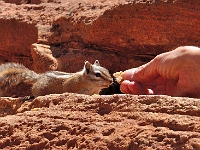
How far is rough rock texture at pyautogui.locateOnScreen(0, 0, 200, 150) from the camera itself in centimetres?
197

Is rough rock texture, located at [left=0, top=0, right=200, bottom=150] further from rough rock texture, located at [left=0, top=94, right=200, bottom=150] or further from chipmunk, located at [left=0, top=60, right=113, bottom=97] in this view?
chipmunk, located at [left=0, top=60, right=113, bottom=97]

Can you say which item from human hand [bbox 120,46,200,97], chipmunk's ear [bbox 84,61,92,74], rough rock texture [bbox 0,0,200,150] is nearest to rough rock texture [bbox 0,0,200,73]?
rough rock texture [bbox 0,0,200,150]

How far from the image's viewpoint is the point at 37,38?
6875mm

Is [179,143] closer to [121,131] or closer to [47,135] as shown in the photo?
[121,131]

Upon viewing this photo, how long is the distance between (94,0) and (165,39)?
1.49 m

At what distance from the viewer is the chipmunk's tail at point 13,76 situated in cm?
546

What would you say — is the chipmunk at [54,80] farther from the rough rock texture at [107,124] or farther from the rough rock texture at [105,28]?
the rough rock texture at [107,124]

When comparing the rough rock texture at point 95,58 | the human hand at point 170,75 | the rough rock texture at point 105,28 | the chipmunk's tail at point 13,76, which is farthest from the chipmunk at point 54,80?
the human hand at point 170,75

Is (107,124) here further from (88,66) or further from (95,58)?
(95,58)

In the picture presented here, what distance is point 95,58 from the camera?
648 centimetres

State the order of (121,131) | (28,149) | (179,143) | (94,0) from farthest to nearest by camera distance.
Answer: (94,0) → (28,149) → (121,131) → (179,143)

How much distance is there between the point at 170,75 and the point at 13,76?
10.2ft

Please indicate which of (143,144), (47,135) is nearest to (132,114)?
(143,144)

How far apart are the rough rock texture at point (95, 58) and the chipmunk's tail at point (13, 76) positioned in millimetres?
818
